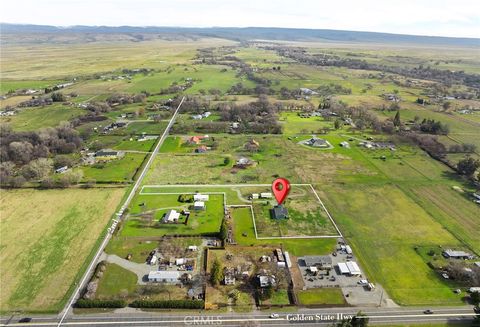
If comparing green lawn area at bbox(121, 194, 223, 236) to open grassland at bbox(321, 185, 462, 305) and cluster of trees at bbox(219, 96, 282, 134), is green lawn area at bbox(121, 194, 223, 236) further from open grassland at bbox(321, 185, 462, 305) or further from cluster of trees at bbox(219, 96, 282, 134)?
cluster of trees at bbox(219, 96, 282, 134)

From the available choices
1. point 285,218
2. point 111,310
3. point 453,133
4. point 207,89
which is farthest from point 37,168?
point 453,133

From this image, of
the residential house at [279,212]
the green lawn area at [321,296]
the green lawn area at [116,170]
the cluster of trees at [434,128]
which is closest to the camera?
the green lawn area at [321,296]

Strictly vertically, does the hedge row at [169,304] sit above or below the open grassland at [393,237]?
below

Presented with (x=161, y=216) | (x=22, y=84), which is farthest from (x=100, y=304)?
(x=22, y=84)

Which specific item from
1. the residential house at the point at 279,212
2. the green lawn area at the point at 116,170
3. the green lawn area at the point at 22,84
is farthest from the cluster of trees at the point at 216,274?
the green lawn area at the point at 22,84

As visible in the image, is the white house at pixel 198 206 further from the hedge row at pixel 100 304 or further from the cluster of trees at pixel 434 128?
the cluster of trees at pixel 434 128

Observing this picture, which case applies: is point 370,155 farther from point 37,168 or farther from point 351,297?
point 37,168

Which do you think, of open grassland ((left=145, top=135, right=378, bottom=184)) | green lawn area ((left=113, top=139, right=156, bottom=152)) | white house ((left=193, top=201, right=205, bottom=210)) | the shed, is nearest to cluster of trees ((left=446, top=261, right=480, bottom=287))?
the shed
